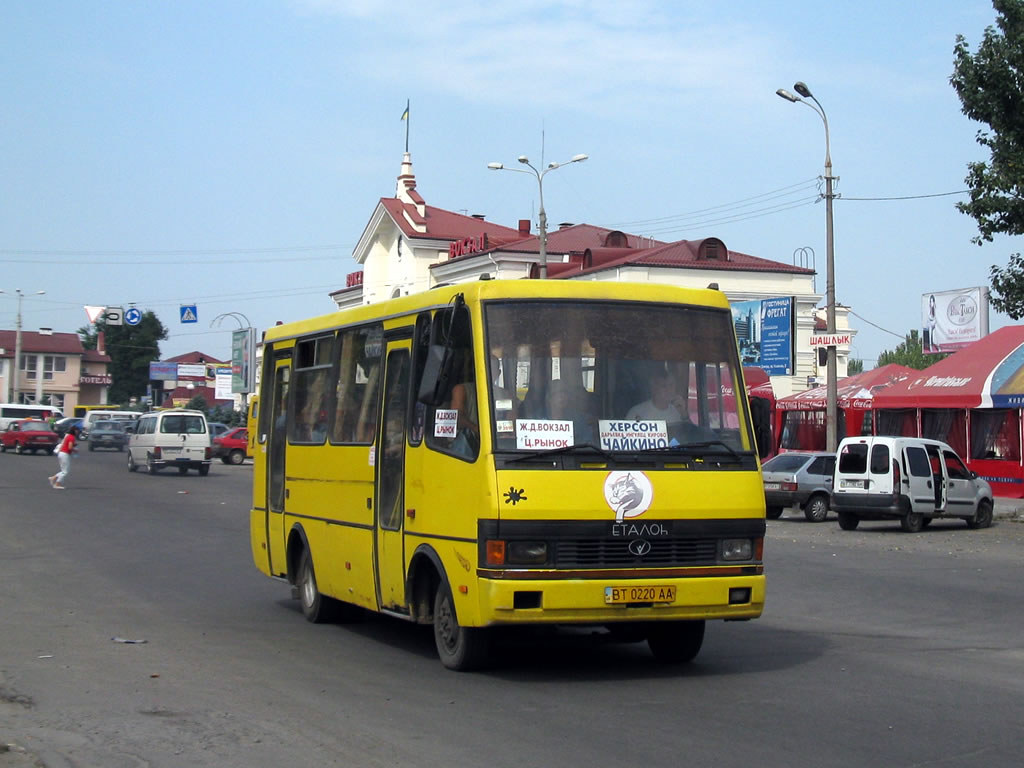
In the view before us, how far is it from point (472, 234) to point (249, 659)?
78133 millimetres

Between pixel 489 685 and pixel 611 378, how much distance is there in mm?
2239

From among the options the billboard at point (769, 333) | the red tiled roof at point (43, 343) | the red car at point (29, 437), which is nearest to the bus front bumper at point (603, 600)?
the billboard at point (769, 333)

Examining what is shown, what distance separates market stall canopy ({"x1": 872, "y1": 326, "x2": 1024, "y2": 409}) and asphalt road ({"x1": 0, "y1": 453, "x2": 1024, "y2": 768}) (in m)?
18.7

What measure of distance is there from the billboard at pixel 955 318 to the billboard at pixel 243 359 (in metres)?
36.3

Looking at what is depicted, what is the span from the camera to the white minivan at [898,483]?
25.8 meters

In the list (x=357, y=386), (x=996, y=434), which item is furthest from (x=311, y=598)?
(x=996, y=434)

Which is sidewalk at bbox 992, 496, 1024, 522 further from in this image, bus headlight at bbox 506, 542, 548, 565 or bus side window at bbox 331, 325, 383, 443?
bus headlight at bbox 506, 542, 548, 565

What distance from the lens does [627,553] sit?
341 inches

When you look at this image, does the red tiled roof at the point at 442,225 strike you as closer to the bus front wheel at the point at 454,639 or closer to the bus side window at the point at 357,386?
the bus side window at the point at 357,386

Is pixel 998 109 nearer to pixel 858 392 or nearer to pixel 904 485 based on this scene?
pixel 904 485

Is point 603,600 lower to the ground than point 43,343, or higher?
lower

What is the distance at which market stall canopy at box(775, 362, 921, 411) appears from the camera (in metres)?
39.4

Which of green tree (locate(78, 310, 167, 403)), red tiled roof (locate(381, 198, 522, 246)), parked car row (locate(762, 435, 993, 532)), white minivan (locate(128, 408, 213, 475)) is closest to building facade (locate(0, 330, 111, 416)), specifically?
green tree (locate(78, 310, 167, 403))

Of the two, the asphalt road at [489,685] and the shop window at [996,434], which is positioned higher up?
the shop window at [996,434]
